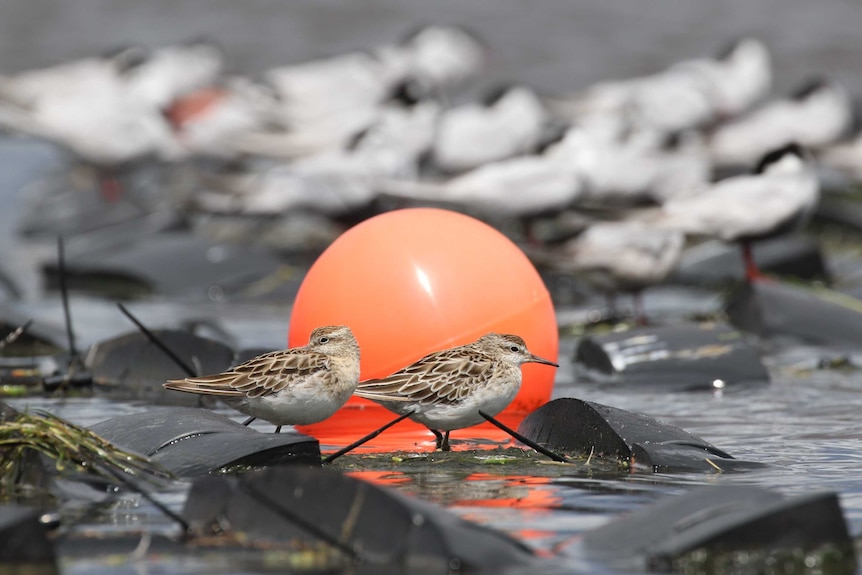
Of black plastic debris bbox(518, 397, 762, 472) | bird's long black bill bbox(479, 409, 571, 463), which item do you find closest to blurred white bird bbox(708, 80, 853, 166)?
black plastic debris bbox(518, 397, 762, 472)

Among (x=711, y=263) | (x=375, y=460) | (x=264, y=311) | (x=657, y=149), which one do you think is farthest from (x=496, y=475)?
(x=657, y=149)

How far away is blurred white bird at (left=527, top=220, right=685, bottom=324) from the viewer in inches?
488

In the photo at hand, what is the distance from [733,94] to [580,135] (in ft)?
27.7

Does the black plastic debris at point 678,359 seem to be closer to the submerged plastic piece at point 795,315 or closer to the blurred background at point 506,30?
the submerged plastic piece at point 795,315

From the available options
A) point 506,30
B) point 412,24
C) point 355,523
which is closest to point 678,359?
point 355,523

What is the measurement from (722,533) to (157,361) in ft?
15.2

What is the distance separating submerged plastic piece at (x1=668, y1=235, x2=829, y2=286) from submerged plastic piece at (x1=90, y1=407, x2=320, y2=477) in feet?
27.7

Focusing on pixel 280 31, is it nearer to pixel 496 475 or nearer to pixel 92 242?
pixel 92 242

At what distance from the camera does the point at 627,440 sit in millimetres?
6324

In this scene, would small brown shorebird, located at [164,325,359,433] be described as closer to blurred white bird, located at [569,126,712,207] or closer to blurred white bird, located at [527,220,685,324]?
blurred white bird, located at [527,220,685,324]

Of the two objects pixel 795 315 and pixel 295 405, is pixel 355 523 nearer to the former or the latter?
pixel 295 405

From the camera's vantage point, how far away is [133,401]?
8.38 metres

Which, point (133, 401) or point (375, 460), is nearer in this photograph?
point (375, 460)

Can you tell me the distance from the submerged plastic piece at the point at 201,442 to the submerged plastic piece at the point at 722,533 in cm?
146
